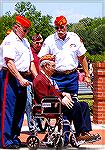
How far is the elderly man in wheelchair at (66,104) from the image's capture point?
664cm

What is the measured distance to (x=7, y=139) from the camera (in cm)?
689


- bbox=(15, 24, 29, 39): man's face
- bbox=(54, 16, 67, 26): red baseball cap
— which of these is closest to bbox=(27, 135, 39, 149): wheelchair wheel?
bbox=(15, 24, 29, 39): man's face

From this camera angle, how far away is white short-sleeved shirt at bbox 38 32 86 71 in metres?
7.24

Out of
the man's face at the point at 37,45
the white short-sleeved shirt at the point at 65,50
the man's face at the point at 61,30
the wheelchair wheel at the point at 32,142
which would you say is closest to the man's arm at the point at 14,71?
the wheelchair wheel at the point at 32,142

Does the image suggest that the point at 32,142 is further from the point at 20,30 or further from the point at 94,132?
the point at 94,132

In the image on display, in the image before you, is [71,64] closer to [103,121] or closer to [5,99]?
[5,99]

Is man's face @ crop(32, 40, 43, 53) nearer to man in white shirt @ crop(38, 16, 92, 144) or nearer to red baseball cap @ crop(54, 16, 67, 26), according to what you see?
man in white shirt @ crop(38, 16, 92, 144)

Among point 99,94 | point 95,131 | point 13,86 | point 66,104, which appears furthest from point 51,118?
point 99,94

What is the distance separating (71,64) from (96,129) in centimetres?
227

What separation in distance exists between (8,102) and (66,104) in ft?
2.70

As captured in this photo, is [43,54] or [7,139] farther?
[43,54]

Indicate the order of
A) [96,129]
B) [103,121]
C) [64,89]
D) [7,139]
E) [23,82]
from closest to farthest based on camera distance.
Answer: [23,82] < [7,139] < [64,89] < [96,129] < [103,121]

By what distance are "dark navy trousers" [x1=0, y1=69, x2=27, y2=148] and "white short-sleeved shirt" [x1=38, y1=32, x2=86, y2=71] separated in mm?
714

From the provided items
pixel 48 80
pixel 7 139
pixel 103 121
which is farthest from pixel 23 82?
pixel 103 121
